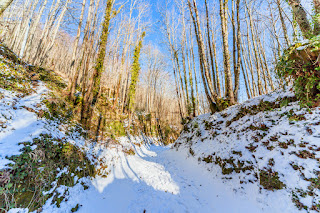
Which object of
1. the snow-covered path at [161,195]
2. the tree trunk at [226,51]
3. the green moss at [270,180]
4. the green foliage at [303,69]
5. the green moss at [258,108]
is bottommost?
the snow-covered path at [161,195]

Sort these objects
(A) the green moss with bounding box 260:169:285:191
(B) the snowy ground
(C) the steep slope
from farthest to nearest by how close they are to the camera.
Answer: (B) the snowy ground
(A) the green moss with bounding box 260:169:285:191
(C) the steep slope

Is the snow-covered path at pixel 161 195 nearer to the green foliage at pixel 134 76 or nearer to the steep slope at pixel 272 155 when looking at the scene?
the steep slope at pixel 272 155

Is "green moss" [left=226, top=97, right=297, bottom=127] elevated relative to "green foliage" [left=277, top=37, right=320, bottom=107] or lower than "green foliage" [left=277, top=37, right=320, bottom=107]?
lower

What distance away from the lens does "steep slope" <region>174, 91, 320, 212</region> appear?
244cm

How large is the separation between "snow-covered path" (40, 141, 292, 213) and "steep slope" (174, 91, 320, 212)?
30cm

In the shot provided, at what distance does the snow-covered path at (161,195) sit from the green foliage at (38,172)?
0.41m

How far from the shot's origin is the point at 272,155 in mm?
Result: 3170

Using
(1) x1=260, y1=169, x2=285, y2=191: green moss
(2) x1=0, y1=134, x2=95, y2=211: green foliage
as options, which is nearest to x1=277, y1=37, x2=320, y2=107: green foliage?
(1) x1=260, y1=169, x2=285, y2=191: green moss

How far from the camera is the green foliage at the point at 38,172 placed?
2318mm

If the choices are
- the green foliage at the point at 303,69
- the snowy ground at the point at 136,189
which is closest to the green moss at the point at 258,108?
the green foliage at the point at 303,69

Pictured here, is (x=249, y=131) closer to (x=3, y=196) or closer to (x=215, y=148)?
(x=215, y=148)

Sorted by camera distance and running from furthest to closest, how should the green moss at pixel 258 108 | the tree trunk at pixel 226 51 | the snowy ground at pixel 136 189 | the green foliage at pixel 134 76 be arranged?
the green foliage at pixel 134 76
the tree trunk at pixel 226 51
the green moss at pixel 258 108
the snowy ground at pixel 136 189

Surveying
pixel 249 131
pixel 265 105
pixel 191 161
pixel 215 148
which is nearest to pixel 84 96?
pixel 191 161

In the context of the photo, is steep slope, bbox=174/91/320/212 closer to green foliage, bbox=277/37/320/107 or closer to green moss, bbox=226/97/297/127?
green moss, bbox=226/97/297/127
